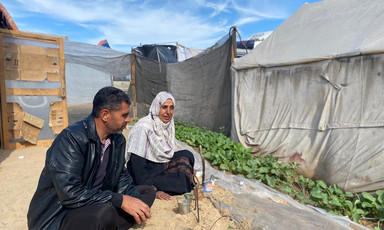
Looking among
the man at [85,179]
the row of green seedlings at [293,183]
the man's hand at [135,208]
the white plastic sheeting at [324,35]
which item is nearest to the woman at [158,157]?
the man at [85,179]

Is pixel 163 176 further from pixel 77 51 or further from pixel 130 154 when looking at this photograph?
pixel 77 51

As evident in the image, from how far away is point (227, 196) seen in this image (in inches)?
110

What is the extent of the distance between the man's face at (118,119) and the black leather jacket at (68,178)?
11 centimetres

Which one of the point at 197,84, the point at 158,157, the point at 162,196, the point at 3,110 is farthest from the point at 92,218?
the point at 197,84

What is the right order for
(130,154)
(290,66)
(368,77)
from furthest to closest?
(290,66)
(368,77)
(130,154)

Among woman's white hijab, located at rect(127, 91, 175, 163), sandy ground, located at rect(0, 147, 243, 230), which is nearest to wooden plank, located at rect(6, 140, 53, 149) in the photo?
sandy ground, located at rect(0, 147, 243, 230)

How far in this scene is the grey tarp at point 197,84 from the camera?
20.6 feet

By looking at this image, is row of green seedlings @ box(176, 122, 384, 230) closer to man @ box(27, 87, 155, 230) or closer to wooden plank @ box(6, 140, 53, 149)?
man @ box(27, 87, 155, 230)

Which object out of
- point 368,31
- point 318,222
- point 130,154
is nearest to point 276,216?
point 318,222

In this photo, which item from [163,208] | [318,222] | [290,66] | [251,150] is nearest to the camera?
[318,222]

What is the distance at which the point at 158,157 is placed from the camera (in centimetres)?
289

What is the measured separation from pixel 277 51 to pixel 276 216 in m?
3.62

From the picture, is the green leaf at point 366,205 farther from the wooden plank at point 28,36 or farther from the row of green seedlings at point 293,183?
the wooden plank at point 28,36

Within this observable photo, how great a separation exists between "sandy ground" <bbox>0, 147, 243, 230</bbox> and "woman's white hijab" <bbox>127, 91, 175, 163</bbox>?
51 centimetres
